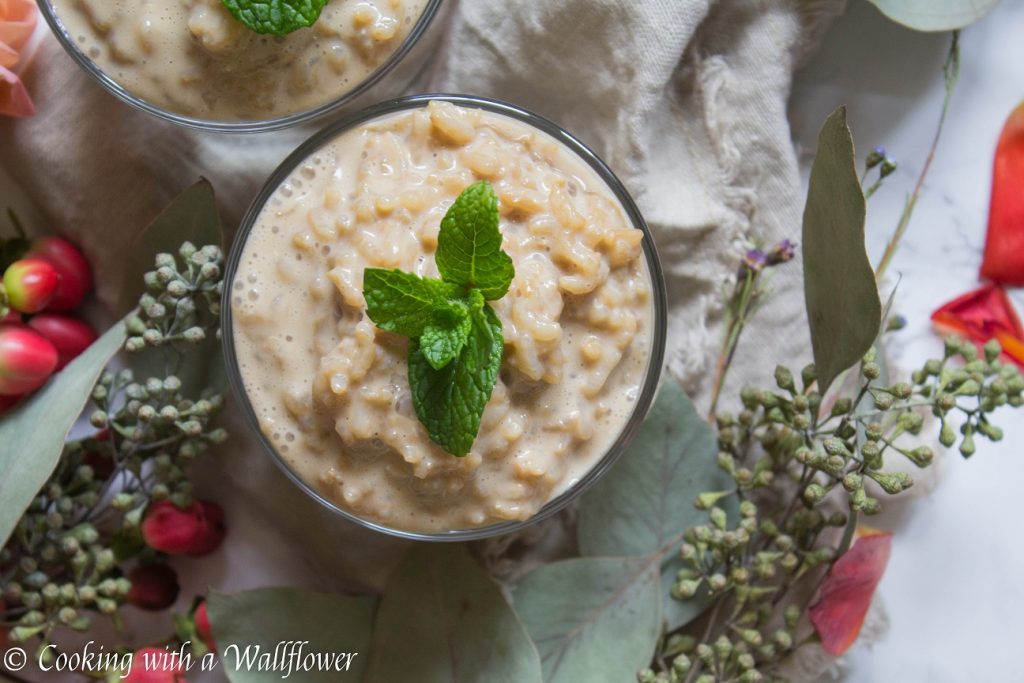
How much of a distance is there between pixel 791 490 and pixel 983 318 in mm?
453

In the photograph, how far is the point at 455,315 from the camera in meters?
1.26

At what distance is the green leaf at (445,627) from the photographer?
155cm

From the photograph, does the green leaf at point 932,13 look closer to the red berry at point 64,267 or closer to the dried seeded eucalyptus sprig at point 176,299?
the dried seeded eucalyptus sprig at point 176,299

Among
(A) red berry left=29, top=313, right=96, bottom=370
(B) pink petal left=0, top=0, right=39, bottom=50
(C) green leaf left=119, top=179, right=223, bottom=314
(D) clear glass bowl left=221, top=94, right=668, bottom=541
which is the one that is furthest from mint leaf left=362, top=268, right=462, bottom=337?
(B) pink petal left=0, top=0, right=39, bottom=50

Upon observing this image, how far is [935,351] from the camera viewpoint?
1.75 m

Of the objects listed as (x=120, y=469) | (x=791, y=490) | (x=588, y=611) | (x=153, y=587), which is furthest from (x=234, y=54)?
(x=791, y=490)

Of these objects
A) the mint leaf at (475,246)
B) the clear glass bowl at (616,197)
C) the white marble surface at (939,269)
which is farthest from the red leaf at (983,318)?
the mint leaf at (475,246)

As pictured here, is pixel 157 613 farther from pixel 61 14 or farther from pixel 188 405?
pixel 61 14

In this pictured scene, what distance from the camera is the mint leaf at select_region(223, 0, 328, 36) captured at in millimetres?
1331

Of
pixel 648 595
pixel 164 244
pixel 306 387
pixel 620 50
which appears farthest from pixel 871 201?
pixel 164 244

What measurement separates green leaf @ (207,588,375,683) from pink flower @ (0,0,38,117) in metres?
0.82

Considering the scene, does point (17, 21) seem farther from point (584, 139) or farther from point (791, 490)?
point (791, 490)

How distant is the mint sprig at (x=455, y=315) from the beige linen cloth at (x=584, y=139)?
1.47 ft

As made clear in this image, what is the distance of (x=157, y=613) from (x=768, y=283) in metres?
1.18
